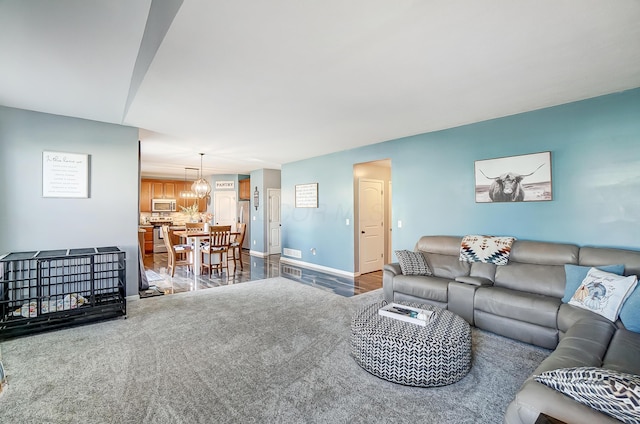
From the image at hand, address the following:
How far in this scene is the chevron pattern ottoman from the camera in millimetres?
2104

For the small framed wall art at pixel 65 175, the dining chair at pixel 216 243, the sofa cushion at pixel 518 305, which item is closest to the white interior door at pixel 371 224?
the dining chair at pixel 216 243

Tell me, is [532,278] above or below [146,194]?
below

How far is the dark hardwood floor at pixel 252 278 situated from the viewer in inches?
191

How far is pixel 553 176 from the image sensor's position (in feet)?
11.2

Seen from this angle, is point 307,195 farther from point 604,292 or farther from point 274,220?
point 604,292

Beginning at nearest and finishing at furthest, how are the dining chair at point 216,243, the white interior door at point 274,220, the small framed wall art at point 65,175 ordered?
the small framed wall art at point 65,175, the dining chair at point 216,243, the white interior door at point 274,220

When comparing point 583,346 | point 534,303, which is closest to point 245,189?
point 534,303

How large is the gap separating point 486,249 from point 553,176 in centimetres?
112

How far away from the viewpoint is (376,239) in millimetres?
6320

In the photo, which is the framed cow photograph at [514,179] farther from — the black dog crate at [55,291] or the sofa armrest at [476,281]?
the black dog crate at [55,291]

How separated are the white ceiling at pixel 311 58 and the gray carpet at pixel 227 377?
249 cm

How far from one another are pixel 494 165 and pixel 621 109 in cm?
125

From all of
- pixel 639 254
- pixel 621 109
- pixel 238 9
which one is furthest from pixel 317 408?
pixel 621 109

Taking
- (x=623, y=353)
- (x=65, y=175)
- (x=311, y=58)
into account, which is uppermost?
(x=311, y=58)
